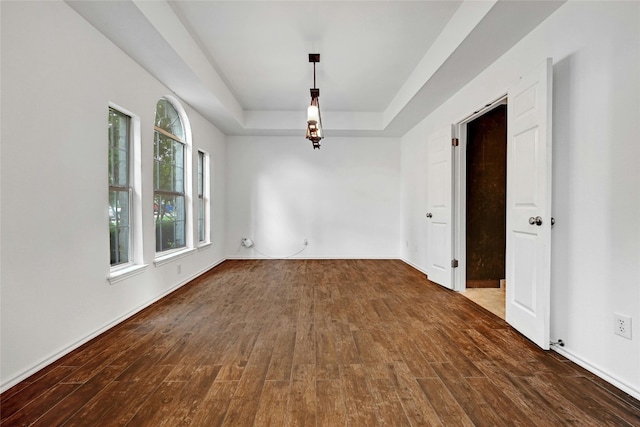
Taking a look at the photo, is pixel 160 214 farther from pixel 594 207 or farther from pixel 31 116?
pixel 594 207

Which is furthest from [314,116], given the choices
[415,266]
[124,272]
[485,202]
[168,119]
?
[415,266]

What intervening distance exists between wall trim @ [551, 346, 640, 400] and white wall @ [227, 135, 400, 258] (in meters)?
4.13

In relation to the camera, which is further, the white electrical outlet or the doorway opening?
the doorway opening

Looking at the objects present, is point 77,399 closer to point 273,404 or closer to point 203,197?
point 273,404

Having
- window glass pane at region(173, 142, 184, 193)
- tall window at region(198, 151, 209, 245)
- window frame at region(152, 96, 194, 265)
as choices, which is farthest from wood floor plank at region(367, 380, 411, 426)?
tall window at region(198, 151, 209, 245)

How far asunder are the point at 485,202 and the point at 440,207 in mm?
626

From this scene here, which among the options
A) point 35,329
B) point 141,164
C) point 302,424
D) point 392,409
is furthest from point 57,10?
point 392,409

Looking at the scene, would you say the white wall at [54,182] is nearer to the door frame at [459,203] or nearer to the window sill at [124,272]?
the window sill at [124,272]

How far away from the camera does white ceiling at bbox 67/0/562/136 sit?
7.96 ft

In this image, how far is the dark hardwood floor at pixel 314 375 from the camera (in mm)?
1522

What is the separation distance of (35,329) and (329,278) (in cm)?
328

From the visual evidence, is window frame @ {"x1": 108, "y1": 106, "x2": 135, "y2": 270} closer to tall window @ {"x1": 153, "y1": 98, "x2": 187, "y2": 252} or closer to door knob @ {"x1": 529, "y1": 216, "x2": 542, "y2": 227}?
tall window @ {"x1": 153, "y1": 98, "x2": 187, "y2": 252}

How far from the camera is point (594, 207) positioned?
1.94m

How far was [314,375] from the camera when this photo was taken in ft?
6.18
